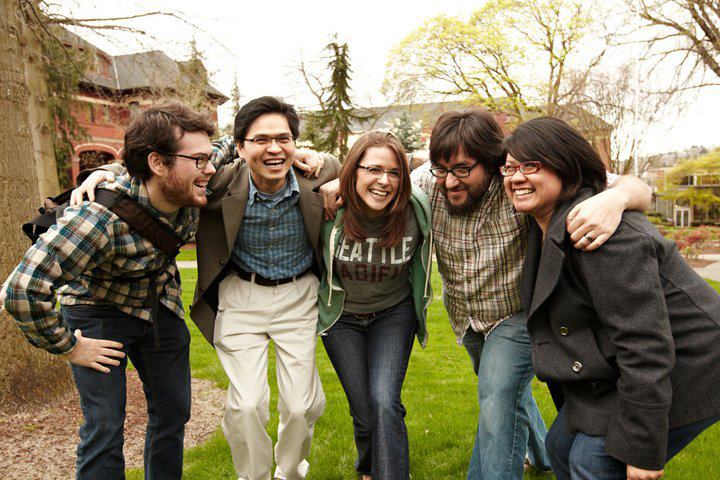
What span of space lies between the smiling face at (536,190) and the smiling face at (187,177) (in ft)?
5.68

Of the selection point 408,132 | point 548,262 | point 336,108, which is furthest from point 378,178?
point 336,108

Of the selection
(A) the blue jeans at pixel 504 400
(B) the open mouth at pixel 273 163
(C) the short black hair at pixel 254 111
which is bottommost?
(A) the blue jeans at pixel 504 400

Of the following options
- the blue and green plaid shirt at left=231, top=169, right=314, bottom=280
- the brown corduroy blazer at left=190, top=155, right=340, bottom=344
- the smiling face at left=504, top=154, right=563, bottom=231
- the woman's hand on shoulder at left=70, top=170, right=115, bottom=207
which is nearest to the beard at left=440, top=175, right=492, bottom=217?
the smiling face at left=504, top=154, right=563, bottom=231

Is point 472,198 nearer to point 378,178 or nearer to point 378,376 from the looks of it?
point 378,178

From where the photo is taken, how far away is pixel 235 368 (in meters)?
3.63

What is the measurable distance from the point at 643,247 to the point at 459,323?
153cm

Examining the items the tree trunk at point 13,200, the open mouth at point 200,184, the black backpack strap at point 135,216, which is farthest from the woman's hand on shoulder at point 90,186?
the tree trunk at point 13,200

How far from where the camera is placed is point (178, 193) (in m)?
3.23

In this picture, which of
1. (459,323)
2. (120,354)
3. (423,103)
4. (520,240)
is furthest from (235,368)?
(423,103)

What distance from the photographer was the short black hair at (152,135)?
315cm

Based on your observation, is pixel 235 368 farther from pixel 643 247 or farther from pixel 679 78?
pixel 679 78

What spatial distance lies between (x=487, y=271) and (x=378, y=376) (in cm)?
92

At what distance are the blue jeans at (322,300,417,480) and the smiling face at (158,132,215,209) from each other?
1244 millimetres

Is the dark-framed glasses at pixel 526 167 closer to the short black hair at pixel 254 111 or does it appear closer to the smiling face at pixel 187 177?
the short black hair at pixel 254 111
